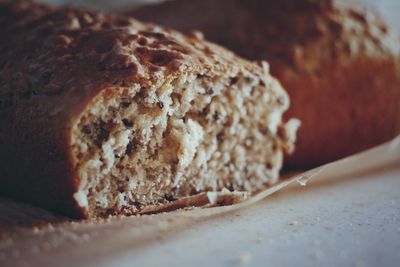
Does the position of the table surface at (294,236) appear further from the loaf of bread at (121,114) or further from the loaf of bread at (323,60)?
the loaf of bread at (323,60)

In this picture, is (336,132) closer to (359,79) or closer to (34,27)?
(359,79)

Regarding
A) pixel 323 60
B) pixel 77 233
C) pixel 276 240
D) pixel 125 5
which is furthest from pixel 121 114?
pixel 125 5

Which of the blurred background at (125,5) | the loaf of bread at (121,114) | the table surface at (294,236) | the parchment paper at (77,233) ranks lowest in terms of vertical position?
the table surface at (294,236)

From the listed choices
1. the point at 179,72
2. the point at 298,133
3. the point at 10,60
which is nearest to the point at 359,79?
the point at 298,133

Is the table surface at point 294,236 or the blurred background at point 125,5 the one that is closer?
the table surface at point 294,236

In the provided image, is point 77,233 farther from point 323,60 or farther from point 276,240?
point 323,60

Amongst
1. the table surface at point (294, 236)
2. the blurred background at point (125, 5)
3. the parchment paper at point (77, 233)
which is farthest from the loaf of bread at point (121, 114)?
the blurred background at point (125, 5)
